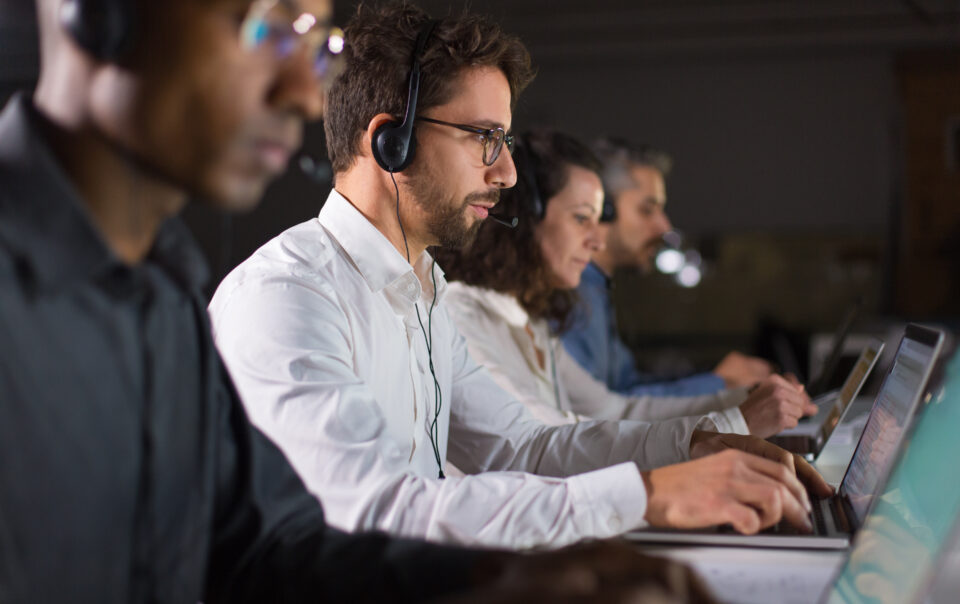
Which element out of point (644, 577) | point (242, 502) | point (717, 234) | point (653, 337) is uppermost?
point (644, 577)

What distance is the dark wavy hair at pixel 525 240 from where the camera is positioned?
7.21 feet

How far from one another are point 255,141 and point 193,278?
16 centimetres

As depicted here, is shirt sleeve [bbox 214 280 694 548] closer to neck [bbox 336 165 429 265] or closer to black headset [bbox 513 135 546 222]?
neck [bbox 336 165 429 265]

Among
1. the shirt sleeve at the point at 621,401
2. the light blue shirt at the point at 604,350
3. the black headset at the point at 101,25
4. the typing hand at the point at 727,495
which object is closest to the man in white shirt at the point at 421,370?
the typing hand at the point at 727,495

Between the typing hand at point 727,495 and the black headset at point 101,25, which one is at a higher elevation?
the black headset at point 101,25

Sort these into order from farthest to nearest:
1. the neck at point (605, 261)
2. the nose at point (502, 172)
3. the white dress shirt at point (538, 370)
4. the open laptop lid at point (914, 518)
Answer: the neck at point (605, 261), the white dress shirt at point (538, 370), the nose at point (502, 172), the open laptop lid at point (914, 518)

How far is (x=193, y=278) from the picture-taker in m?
0.78

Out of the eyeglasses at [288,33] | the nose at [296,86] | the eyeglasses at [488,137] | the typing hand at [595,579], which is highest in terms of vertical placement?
the eyeglasses at [288,33]

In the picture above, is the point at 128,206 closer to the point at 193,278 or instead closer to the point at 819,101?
the point at 193,278

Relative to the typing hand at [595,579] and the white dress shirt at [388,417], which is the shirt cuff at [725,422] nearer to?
the white dress shirt at [388,417]

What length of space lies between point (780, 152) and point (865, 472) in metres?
5.71

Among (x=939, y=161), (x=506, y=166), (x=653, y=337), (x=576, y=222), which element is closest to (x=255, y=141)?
(x=506, y=166)

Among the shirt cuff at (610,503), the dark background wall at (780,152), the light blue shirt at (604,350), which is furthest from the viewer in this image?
the dark background wall at (780,152)

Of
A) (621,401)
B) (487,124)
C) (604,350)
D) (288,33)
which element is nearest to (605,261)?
(604,350)
